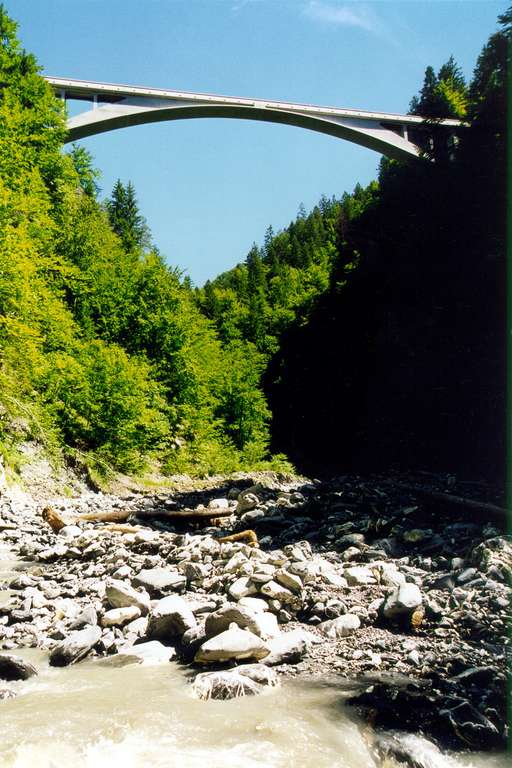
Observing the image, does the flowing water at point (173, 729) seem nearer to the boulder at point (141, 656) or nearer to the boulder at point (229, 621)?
the boulder at point (141, 656)

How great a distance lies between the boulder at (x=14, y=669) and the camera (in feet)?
9.29

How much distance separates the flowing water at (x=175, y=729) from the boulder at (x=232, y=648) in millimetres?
157

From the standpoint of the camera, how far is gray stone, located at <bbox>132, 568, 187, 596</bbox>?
4.10 meters

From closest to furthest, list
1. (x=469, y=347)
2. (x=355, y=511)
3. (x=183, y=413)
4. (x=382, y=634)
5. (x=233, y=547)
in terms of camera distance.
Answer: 1. (x=382, y=634)
2. (x=233, y=547)
3. (x=355, y=511)
4. (x=183, y=413)
5. (x=469, y=347)

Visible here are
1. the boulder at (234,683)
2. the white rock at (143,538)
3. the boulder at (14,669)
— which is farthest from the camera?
the white rock at (143,538)

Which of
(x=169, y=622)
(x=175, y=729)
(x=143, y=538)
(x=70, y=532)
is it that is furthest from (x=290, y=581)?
(x=70, y=532)

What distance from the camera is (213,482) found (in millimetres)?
15641

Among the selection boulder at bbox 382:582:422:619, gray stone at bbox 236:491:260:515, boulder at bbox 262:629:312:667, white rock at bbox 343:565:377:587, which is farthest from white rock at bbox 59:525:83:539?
boulder at bbox 382:582:422:619

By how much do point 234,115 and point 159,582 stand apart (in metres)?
23.3

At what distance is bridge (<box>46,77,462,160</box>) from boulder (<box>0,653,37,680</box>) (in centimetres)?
2097

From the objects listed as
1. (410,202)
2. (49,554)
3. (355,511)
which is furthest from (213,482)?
(410,202)

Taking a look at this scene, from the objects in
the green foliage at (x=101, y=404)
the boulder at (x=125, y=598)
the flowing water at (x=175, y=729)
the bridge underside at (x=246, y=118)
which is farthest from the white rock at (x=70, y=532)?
the bridge underside at (x=246, y=118)

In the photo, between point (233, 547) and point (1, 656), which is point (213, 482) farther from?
point (1, 656)

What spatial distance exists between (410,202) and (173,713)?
81.2ft
